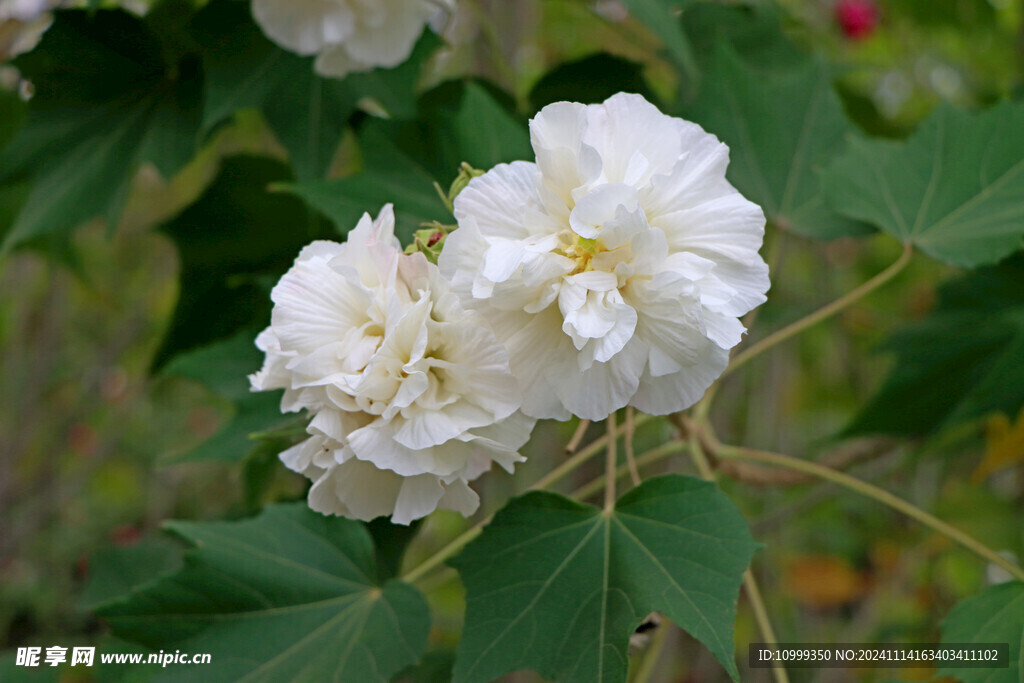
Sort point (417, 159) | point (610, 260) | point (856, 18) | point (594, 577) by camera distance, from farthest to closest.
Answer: point (856, 18), point (417, 159), point (594, 577), point (610, 260)

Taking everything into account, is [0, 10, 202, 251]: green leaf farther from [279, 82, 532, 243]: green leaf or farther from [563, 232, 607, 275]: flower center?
[563, 232, 607, 275]: flower center

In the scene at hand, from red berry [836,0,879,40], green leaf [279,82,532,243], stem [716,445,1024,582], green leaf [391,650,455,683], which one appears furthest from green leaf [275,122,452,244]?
red berry [836,0,879,40]

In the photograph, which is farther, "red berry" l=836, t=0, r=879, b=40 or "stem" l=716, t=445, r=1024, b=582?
"red berry" l=836, t=0, r=879, b=40

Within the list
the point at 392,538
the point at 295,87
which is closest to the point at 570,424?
the point at 392,538

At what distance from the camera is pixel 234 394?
0.80 m

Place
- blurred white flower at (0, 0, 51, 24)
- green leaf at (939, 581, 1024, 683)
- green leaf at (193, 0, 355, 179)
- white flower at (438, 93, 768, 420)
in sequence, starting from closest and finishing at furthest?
white flower at (438, 93, 768, 420) < green leaf at (939, 581, 1024, 683) < green leaf at (193, 0, 355, 179) < blurred white flower at (0, 0, 51, 24)

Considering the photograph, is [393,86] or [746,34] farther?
[746,34]

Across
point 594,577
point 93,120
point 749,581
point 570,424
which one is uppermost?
point 93,120

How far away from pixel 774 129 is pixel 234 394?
0.66 meters

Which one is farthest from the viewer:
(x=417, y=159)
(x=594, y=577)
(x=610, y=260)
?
(x=417, y=159)

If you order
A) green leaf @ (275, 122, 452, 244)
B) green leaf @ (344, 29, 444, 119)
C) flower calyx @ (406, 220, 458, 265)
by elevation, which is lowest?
green leaf @ (275, 122, 452, 244)

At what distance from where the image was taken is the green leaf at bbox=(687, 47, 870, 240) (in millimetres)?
839

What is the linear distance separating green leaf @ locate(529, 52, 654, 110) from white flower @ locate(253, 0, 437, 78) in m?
0.19

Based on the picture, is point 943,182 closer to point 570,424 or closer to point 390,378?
point 570,424
